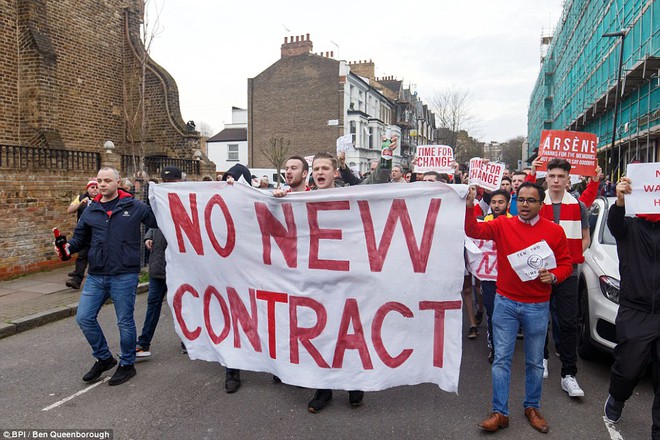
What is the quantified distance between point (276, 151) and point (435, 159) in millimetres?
29188

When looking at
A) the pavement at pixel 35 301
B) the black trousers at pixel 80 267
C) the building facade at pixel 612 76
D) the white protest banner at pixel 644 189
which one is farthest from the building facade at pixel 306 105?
the white protest banner at pixel 644 189

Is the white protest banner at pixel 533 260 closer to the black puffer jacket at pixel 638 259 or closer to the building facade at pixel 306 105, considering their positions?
the black puffer jacket at pixel 638 259

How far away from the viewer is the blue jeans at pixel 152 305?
5457 mm

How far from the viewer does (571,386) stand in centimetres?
440

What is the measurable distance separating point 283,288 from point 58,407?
2.13 meters

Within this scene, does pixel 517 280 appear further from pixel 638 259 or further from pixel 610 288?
pixel 610 288

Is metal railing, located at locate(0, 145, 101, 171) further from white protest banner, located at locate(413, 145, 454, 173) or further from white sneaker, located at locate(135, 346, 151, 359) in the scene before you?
white protest banner, located at locate(413, 145, 454, 173)

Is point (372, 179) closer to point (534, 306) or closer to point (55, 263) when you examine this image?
point (534, 306)

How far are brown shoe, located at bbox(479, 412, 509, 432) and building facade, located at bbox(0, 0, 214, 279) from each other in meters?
9.25

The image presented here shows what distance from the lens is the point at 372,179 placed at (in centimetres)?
614

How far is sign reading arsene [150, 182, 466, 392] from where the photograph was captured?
3.87 m

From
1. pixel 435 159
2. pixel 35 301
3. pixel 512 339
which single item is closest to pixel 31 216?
pixel 35 301

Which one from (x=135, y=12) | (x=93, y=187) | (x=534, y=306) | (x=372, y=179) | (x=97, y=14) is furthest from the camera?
(x=135, y=12)

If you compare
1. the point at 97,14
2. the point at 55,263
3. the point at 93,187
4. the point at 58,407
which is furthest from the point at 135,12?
the point at 58,407
